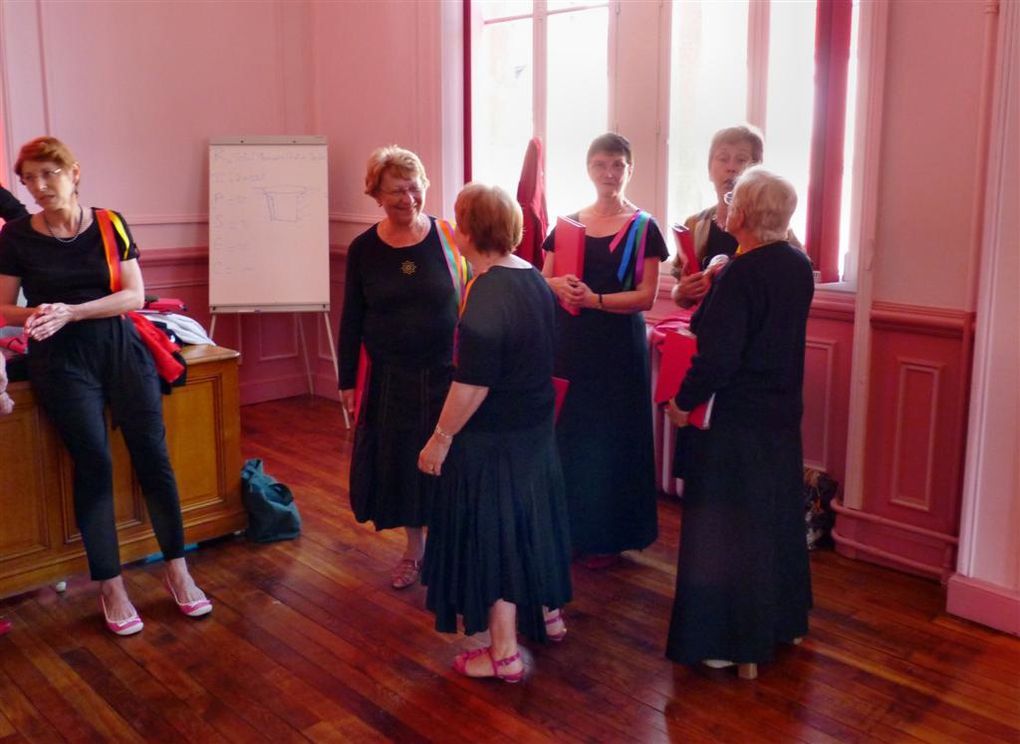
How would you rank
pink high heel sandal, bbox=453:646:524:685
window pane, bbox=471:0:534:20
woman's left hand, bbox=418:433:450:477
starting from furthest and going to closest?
window pane, bbox=471:0:534:20 < pink high heel sandal, bbox=453:646:524:685 < woman's left hand, bbox=418:433:450:477

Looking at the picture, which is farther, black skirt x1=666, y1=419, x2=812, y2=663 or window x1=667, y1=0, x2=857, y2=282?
window x1=667, y1=0, x2=857, y2=282

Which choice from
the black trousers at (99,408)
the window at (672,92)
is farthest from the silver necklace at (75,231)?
the window at (672,92)

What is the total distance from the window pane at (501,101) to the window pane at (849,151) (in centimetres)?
184

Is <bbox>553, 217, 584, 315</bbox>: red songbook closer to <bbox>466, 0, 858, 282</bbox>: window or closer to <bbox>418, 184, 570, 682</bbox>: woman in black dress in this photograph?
<bbox>418, 184, 570, 682</bbox>: woman in black dress

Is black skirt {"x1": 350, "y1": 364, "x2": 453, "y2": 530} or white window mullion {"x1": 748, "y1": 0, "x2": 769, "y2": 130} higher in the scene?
white window mullion {"x1": 748, "y1": 0, "x2": 769, "y2": 130}

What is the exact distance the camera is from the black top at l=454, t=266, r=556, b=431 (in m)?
2.54

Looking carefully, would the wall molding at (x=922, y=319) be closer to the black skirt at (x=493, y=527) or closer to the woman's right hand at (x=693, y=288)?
the woman's right hand at (x=693, y=288)

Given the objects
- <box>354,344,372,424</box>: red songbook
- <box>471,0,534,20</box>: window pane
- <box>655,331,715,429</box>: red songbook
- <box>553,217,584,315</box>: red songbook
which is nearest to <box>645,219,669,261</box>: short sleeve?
<box>553,217,584,315</box>: red songbook

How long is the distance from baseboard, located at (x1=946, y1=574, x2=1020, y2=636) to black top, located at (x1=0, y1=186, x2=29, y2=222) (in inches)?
150

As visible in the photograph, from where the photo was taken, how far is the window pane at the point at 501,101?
5.20 meters

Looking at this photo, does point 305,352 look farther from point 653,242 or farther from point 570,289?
point 653,242

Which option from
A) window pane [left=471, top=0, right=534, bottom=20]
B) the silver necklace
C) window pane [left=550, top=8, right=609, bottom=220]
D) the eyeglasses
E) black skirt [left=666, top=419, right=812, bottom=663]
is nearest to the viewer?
black skirt [left=666, top=419, right=812, bottom=663]

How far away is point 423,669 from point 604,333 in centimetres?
124

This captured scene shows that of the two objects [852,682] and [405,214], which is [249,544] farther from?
[852,682]
